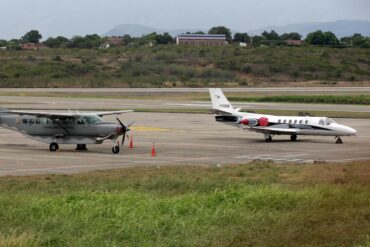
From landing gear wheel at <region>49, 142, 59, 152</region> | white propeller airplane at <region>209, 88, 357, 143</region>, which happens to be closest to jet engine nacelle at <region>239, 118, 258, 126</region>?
white propeller airplane at <region>209, 88, 357, 143</region>

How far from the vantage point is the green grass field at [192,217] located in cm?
1532

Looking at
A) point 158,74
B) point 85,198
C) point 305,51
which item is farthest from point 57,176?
point 305,51

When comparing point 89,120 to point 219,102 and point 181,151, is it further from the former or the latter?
point 219,102

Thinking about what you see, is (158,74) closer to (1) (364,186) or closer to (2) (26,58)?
(2) (26,58)

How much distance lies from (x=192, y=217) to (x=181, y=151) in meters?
25.7

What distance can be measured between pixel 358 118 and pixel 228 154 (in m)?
31.0

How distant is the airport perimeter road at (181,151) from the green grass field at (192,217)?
1187 cm

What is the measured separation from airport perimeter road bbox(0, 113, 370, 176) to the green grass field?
1187cm

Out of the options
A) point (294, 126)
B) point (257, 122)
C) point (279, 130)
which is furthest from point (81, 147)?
point (294, 126)

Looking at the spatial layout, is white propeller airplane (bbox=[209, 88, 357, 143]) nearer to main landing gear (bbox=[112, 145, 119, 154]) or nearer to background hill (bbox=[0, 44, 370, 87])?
main landing gear (bbox=[112, 145, 119, 154])

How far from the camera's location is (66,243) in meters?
14.8

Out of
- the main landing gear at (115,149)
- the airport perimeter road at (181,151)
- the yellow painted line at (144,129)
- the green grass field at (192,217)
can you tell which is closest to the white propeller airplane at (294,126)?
the airport perimeter road at (181,151)

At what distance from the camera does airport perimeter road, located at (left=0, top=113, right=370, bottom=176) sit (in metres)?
37.0

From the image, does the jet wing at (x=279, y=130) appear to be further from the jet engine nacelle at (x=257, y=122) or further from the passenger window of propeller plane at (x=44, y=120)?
the passenger window of propeller plane at (x=44, y=120)
